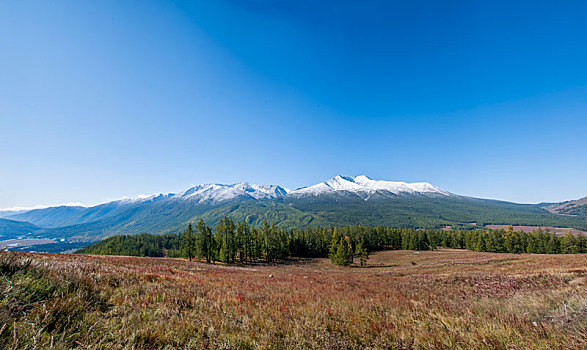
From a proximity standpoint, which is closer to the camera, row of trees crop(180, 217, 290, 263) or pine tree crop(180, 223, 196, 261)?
row of trees crop(180, 217, 290, 263)

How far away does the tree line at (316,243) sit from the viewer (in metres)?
55.1

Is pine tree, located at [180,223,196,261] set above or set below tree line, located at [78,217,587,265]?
above

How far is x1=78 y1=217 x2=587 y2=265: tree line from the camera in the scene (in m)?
55.1

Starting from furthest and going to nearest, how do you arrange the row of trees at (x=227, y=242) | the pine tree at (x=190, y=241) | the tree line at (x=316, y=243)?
the tree line at (x=316, y=243), the pine tree at (x=190, y=241), the row of trees at (x=227, y=242)

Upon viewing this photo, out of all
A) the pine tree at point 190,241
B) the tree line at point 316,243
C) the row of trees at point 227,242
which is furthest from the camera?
the tree line at point 316,243

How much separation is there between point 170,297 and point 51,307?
3242mm

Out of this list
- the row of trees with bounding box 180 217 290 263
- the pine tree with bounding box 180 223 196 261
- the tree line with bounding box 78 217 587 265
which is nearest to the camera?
the row of trees with bounding box 180 217 290 263

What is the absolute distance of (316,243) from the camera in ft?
289

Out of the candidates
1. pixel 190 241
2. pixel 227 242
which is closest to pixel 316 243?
pixel 227 242

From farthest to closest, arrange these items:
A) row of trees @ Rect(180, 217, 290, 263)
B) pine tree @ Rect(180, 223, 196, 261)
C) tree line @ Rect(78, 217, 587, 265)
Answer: tree line @ Rect(78, 217, 587, 265)
pine tree @ Rect(180, 223, 196, 261)
row of trees @ Rect(180, 217, 290, 263)

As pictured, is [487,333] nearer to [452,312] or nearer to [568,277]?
[452,312]

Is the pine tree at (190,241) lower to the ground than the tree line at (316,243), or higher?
higher

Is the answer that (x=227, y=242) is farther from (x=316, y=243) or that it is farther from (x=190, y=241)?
(x=316, y=243)

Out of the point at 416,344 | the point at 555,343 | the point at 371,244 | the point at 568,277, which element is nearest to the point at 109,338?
the point at 416,344
